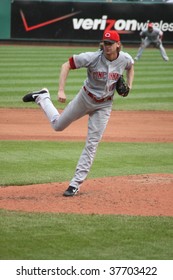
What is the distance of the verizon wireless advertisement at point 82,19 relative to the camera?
3359 centimetres

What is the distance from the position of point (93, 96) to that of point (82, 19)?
2555 cm

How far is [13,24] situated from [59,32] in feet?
6.65

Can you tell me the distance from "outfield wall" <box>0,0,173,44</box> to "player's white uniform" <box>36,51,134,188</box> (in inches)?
976

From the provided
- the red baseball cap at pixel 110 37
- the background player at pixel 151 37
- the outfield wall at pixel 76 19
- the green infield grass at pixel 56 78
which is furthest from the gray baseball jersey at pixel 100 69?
the outfield wall at pixel 76 19

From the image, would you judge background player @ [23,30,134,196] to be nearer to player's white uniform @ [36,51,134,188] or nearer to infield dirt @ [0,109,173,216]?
player's white uniform @ [36,51,134,188]

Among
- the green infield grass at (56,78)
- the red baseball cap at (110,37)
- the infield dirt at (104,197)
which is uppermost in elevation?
the green infield grass at (56,78)

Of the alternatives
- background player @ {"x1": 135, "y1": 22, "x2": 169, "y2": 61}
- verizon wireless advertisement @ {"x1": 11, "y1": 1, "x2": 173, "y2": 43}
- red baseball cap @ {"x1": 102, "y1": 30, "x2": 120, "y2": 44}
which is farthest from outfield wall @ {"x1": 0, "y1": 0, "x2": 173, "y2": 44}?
red baseball cap @ {"x1": 102, "y1": 30, "x2": 120, "y2": 44}

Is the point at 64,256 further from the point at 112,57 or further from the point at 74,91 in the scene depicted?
the point at 74,91

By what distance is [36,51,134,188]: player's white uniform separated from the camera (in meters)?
8.77

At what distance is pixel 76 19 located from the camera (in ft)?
112

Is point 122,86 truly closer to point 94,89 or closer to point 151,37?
point 94,89

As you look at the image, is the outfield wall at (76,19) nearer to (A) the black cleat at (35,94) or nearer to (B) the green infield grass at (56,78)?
(B) the green infield grass at (56,78)

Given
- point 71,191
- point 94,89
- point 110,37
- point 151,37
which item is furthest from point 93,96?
point 151,37

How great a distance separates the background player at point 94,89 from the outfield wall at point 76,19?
24.7 m
